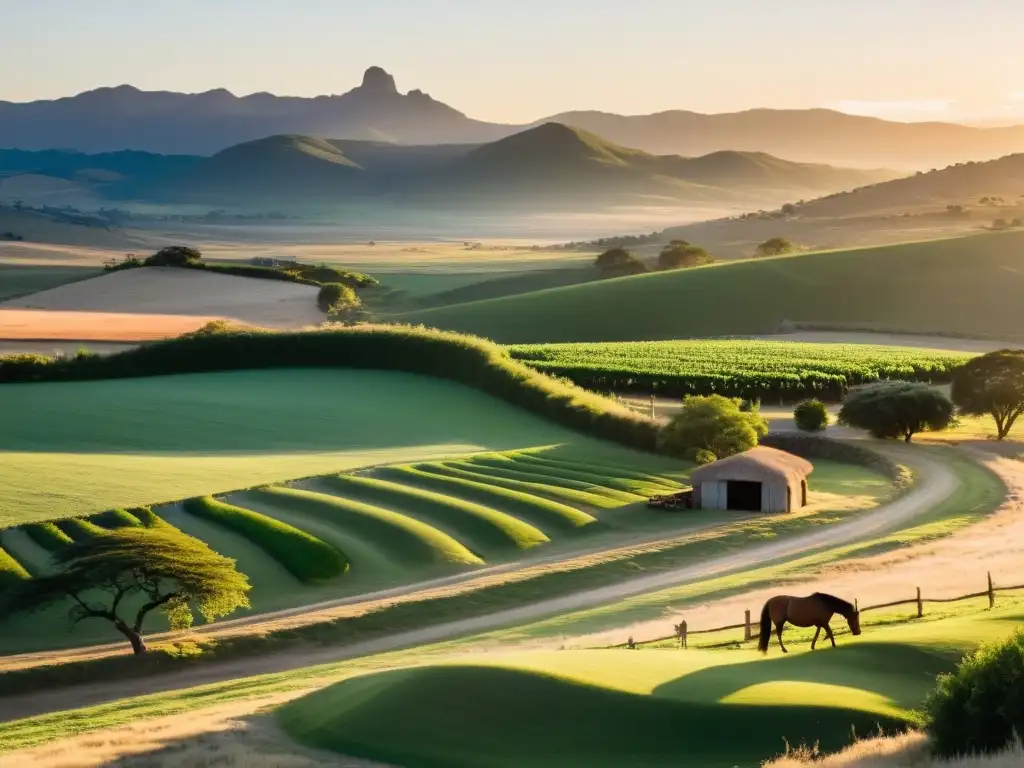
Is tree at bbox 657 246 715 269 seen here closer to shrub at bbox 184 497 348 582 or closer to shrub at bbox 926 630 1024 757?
shrub at bbox 184 497 348 582

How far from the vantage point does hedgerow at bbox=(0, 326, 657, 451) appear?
73312 mm

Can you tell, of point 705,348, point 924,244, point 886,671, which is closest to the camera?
point 886,671

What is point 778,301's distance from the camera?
137 meters

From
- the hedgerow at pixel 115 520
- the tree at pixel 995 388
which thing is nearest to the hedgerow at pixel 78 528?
the hedgerow at pixel 115 520

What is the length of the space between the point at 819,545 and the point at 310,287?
112 meters

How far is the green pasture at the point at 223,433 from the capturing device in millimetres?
48906

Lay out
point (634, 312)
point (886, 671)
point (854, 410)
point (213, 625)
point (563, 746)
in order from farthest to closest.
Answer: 1. point (634, 312)
2. point (854, 410)
3. point (213, 625)
4. point (886, 671)
5. point (563, 746)

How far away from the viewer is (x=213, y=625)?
39562mm

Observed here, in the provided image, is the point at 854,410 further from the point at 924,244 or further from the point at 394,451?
the point at 924,244

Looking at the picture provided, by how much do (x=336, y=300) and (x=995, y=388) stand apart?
7862cm

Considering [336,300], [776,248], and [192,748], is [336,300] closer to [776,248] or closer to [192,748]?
[776,248]

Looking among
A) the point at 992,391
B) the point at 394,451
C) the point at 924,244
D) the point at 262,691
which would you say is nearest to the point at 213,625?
the point at 262,691

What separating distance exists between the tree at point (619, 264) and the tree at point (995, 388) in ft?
325

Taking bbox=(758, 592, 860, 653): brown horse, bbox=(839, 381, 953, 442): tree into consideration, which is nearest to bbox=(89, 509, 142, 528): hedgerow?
bbox=(758, 592, 860, 653): brown horse
